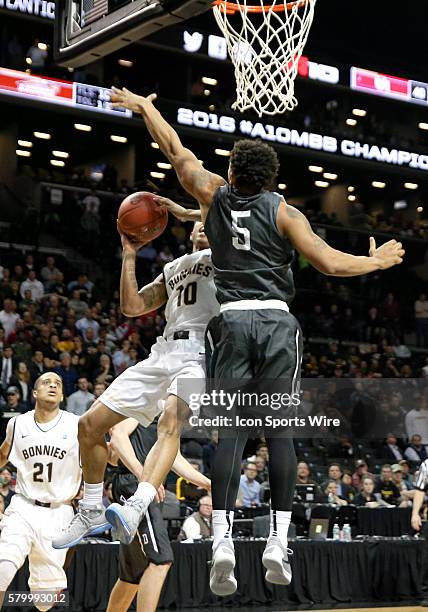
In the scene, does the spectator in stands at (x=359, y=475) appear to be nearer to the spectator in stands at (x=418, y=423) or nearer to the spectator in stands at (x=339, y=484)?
the spectator in stands at (x=339, y=484)

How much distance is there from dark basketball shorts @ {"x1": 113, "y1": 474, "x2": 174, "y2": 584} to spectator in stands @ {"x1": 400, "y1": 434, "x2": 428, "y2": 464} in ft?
33.3

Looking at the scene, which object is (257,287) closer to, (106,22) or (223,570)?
(223,570)

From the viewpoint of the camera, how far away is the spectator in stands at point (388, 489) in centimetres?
1440

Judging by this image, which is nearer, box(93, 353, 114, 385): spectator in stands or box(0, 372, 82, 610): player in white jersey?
box(0, 372, 82, 610): player in white jersey

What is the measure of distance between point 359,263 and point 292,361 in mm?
596

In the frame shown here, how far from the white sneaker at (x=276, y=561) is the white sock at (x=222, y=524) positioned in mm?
225

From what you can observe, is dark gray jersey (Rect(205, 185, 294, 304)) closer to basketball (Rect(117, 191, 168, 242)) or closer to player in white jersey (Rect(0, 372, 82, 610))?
basketball (Rect(117, 191, 168, 242))

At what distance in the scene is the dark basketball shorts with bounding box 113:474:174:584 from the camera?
7.18 m

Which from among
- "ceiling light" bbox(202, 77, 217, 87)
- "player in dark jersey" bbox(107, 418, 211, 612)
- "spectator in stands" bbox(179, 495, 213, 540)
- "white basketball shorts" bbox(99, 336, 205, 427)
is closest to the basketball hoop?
"player in dark jersey" bbox(107, 418, 211, 612)

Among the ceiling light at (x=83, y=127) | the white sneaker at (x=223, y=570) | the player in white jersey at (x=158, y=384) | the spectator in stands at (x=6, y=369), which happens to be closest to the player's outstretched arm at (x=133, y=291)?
the player in white jersey at (x=158, y=384)

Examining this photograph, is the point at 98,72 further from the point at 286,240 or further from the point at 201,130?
the point at 286,240

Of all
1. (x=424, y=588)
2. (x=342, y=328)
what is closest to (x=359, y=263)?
(x=424, y=588)

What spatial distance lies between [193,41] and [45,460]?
13.1 meters

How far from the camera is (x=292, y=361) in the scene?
5.20m
